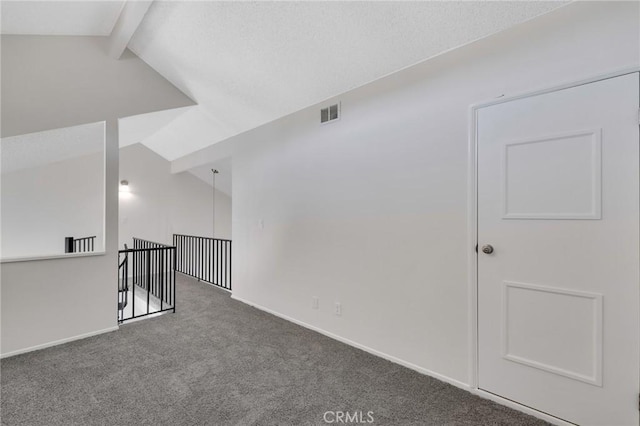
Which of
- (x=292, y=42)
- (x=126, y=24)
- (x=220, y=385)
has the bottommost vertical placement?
(x=220, y=385)

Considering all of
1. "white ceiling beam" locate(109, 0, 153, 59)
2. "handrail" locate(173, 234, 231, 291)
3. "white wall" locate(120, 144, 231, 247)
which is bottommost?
"handrail" locate(173, 234, 231, 291)

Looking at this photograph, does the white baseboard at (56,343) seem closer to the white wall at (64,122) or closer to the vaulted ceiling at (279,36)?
the white wall at (64,122)

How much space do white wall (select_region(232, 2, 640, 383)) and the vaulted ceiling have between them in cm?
15

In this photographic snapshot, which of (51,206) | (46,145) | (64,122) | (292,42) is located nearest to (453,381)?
(292,42)

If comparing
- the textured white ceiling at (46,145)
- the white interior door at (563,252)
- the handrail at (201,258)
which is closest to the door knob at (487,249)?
the white interior door at (563,252)

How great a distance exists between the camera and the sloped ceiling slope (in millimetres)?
1856

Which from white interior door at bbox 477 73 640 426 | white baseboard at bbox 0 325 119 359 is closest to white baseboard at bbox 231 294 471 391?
white interior door at bbox 477 73 640 426

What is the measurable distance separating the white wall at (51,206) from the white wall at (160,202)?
0.68 meters

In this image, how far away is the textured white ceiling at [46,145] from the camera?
9.26 ft

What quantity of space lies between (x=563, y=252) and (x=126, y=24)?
3752 millimetres

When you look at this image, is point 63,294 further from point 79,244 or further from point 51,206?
point 51,206

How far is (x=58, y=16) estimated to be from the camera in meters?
2.48

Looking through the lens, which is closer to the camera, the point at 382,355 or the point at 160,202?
the point at 382,355

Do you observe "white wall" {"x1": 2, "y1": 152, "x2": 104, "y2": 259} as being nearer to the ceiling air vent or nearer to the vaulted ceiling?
the vaulted ceiling
